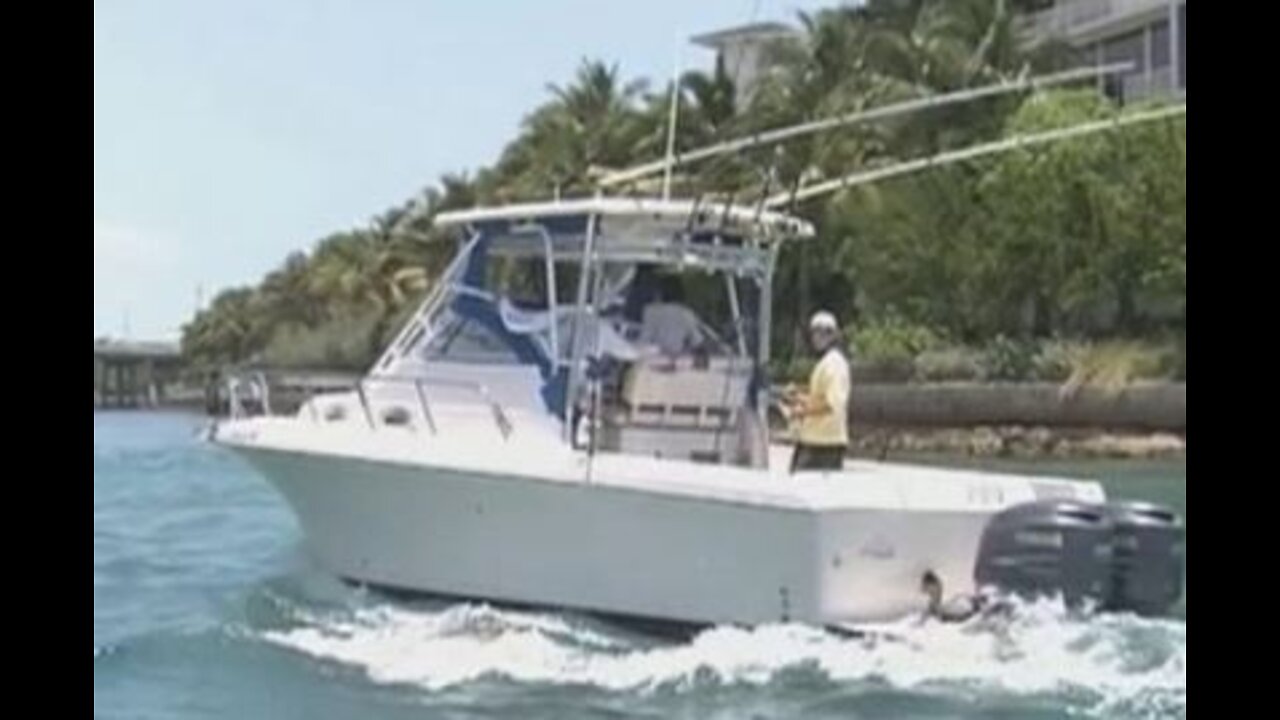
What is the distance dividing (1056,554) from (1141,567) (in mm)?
305

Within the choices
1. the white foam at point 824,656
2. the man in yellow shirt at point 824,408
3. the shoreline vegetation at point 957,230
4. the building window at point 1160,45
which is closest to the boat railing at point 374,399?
the white foam at point 824,656

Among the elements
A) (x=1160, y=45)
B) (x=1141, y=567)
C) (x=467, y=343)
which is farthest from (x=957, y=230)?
(x=1141, y=567)

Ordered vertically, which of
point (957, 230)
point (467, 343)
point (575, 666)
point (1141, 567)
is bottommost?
point (575, 666)

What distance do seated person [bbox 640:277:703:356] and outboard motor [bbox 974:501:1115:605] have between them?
2231mm

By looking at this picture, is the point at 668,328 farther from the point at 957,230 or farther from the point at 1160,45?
the point at 1160,45

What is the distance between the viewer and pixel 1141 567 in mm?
6516

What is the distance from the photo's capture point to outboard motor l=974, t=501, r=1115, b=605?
254 inches

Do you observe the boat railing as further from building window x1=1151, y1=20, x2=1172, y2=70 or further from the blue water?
building window x1=1151, y1=20, x2=1172, y2=70

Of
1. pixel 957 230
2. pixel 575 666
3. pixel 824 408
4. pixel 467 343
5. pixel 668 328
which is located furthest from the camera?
pixel 957 230

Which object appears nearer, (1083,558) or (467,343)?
(1083,558)

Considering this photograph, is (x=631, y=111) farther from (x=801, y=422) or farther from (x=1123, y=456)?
(x=801, y=422)

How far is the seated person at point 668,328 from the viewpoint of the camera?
8.41m

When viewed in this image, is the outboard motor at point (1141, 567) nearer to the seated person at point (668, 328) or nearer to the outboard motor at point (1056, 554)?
the outboard motor at point (1056, 554)

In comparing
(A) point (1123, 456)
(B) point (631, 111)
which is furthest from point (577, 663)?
(B) point (631, 111)
